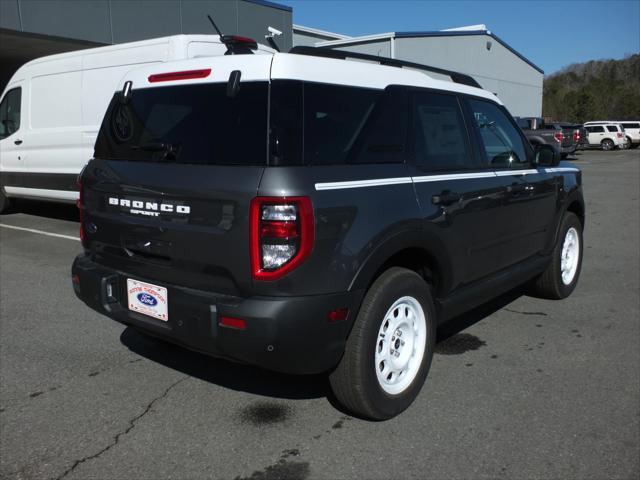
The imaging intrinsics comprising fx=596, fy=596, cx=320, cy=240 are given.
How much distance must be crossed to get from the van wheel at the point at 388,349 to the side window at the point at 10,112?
8.66 meters

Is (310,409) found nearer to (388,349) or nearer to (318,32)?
(388,349)

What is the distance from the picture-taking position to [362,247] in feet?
9.43

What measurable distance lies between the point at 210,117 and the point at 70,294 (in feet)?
11.0

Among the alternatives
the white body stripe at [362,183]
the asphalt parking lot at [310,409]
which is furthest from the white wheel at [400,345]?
the white body stripe at [362,183]

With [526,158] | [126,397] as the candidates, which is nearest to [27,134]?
[126,397]

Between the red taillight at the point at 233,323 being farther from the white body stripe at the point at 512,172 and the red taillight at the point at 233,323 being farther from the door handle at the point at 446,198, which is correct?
the white body stripe at the point at 512,172

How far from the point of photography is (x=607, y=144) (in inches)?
1457

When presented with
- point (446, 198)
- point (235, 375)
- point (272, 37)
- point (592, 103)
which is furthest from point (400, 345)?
point (592, 103)

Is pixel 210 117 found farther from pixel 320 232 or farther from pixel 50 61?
pixel 50 61

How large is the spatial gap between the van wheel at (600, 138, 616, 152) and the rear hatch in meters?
38.6

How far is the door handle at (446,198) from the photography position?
3410 millimetres

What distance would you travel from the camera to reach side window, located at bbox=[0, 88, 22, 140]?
9739 millimetres

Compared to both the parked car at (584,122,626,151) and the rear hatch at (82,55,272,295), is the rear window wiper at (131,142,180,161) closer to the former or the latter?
the rear hatch at (82,55,272,295)

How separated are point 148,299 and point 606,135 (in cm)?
3895
